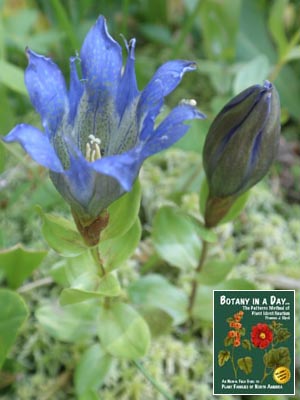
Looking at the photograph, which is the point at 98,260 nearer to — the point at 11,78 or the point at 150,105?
the point at 150,105

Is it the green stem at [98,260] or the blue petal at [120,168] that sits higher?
the blue petal at [120,168]

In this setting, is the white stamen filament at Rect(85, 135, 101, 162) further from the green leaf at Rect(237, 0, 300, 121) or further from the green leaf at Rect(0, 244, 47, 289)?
the green leaf at Rect(237, 0, 300, 121)

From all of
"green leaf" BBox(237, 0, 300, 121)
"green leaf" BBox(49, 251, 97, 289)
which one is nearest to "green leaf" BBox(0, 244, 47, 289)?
"green leaf" BBox(49, 251, 97, 289)

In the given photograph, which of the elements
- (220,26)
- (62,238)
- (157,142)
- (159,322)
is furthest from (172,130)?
(220,26)

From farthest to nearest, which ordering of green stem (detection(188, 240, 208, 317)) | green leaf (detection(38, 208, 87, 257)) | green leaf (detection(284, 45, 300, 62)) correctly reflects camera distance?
1. green leaf (detection(284, 45, 300, 62))
2. green stem (detection(188, 240, 208, 317))
3. green leaf (detection(38, 208, 87, 257))

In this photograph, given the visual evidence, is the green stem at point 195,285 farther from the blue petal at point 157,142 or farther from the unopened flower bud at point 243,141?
the blue petal at point 157,142

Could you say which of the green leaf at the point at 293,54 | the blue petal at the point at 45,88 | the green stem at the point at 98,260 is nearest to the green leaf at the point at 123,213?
the green stem at the point at 98,260

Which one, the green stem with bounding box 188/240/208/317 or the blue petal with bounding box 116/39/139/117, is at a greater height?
the blue petal with bounding box 116/39/139/117
